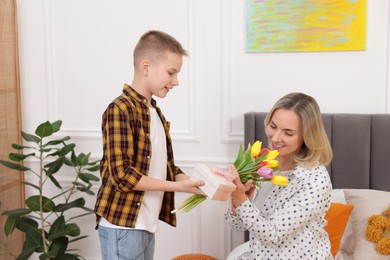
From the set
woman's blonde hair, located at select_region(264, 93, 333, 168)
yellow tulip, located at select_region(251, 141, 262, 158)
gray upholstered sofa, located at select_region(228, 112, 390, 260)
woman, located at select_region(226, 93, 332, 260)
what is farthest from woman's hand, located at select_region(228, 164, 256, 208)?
gray upholstered sofa, located at select_region(228, 112, 390, 260)

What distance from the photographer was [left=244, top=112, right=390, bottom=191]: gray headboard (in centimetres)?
307

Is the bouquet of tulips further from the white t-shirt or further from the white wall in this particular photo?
the white wall

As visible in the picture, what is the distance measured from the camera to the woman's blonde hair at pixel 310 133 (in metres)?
2.06

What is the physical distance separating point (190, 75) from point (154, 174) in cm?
131

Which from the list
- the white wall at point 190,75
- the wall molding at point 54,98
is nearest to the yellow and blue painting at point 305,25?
the white wall at point 190,75

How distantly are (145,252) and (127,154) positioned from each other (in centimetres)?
49

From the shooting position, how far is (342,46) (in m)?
3.22

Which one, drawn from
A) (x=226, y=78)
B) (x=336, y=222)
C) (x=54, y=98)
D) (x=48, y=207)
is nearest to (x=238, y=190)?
(x=336, y=222)

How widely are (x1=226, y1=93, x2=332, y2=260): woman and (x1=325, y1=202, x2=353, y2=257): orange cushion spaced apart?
2.05ft

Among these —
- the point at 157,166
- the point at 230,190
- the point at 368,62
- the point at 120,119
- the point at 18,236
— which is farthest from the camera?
the point at 18,236

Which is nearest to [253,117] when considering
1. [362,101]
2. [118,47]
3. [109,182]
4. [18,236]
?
[362,101]

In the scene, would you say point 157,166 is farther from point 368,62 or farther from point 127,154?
point 368,62

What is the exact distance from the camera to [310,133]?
2.07 metres

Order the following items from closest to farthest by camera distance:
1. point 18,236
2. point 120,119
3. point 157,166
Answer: point 120,119, point 157,166, point 18,236
